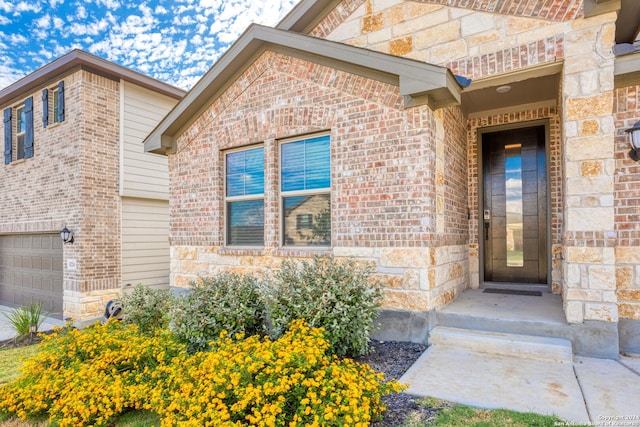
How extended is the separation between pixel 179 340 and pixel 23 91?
9449mm

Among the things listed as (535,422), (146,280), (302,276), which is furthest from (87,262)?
(535,422)

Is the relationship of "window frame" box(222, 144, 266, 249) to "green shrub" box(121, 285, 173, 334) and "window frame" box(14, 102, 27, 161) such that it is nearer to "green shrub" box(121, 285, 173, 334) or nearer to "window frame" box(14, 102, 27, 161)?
"green shrub" box(121, 285, 173, 334)

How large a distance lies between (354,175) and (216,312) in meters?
2.35

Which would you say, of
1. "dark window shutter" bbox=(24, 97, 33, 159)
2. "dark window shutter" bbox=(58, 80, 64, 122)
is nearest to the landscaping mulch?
"dark window shutter" bbox=(58, 80, 64, 122)

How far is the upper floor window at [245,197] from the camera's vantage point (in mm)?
5684

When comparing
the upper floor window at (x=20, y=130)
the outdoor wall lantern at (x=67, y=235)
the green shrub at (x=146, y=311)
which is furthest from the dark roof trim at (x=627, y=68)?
the upper floor window at (x=20, y=130)

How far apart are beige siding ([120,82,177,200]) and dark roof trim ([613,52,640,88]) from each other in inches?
369

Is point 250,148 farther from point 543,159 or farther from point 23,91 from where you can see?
point 23,91

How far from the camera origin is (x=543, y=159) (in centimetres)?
583

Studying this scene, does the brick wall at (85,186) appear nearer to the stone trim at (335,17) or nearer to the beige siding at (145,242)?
the beige siding at (145,242)

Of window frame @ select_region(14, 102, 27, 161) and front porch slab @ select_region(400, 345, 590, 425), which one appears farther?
window frame @ select_region(14, 102, 27, 161)

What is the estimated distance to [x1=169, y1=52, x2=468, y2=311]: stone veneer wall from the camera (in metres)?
4.27

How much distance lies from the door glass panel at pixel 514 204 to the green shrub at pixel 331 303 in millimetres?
3120

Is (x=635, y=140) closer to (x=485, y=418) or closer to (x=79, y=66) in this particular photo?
(x=485, y=418)
